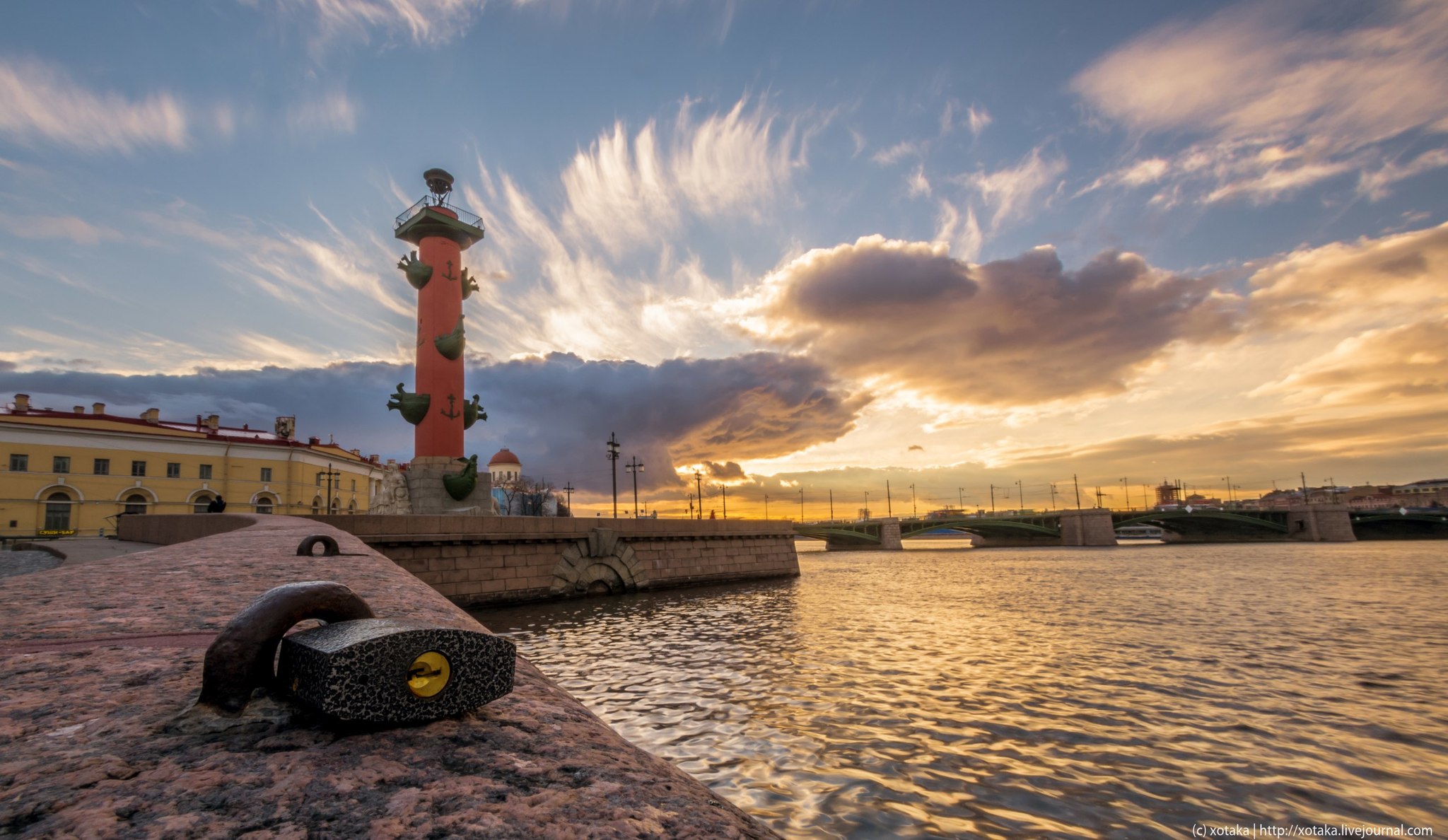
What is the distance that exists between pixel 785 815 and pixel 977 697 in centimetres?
385

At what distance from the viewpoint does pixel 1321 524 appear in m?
63.5

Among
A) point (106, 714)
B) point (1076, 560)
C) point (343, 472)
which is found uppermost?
point (343, 472)

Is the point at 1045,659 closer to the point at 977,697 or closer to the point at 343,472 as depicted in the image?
the point at 977,697

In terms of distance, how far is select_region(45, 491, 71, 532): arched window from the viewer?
32.7 meters

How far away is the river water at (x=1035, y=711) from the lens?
4.66 m

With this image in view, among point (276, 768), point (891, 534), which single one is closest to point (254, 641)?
point (276, 768)

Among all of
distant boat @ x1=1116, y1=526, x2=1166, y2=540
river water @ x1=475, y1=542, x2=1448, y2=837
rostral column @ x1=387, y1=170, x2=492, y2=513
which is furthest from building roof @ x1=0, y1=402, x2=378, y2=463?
distant boat @ x1=1116, y1=526, x2=1166, y2=540

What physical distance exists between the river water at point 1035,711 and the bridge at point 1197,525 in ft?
158

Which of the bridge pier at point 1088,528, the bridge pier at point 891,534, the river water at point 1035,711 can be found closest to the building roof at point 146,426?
the river water at point 1035,711

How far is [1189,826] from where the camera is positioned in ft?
14.3

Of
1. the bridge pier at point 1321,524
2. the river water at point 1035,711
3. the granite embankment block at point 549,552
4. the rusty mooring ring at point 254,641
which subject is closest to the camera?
the rusty mooring ring at point 254,641

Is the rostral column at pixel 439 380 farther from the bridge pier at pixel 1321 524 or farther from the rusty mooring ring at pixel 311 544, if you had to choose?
the bridge pier at pixel 1321 524

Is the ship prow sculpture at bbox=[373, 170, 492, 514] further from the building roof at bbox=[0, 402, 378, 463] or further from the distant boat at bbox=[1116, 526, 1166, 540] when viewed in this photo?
the distant boat at bbox=[1116, 526, 1166, 540]

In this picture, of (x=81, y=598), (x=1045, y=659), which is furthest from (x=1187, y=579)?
(x=81, y=598)
